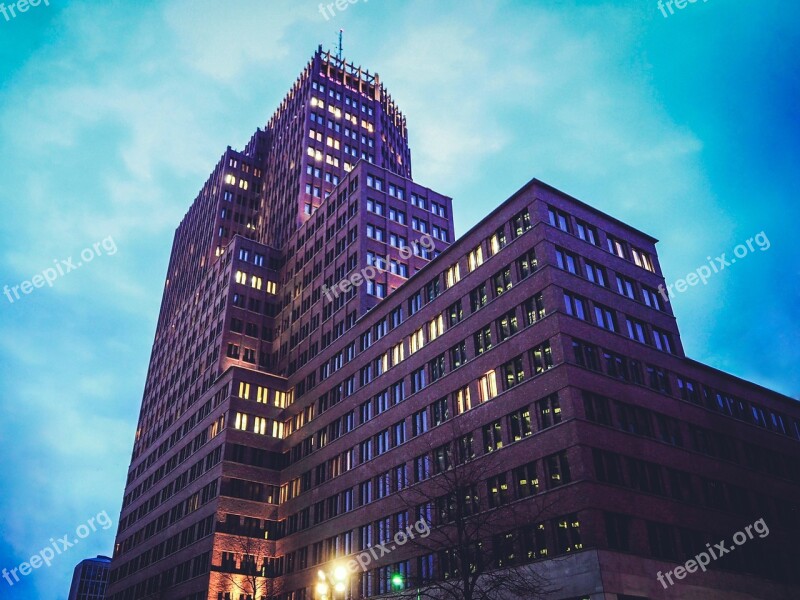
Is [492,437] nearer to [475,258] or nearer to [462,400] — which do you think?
[462,400]

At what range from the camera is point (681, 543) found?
41375 mm

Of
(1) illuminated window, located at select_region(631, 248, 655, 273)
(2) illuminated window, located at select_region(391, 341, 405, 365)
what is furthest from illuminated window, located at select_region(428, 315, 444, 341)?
(1) illuminated window, located at select_region(631, 248, 655, 273)

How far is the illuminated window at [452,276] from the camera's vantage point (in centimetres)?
5531

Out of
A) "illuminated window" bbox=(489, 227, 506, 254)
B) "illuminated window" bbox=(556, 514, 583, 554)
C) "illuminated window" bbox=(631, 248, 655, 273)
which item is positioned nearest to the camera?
"illuminated window" bbox=(556, 514, 583, 554)

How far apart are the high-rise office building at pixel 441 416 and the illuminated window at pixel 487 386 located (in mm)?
208

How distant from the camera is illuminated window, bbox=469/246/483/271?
174ft

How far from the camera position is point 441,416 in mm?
51594

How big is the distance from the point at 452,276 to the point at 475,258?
3.22 meters

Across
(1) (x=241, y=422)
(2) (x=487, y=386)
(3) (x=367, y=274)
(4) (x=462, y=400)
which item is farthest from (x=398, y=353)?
(1) (x=241, y=422)

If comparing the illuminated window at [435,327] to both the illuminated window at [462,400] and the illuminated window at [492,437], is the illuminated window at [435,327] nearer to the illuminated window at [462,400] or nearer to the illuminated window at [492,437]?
the illuminated window at [462,400]

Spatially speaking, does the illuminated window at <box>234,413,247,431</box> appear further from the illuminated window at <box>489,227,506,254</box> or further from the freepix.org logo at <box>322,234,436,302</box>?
the illuminated window at <box>489,227,506,254</box>

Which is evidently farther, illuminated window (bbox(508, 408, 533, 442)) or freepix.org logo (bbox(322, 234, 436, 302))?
freepix.org logo (bbox(322, 234, 436, 302))

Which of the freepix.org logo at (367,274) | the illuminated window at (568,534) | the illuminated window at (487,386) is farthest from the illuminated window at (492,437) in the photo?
the freepix.org logo at (367,274)

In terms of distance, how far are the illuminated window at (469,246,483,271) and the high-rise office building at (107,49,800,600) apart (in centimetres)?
34
